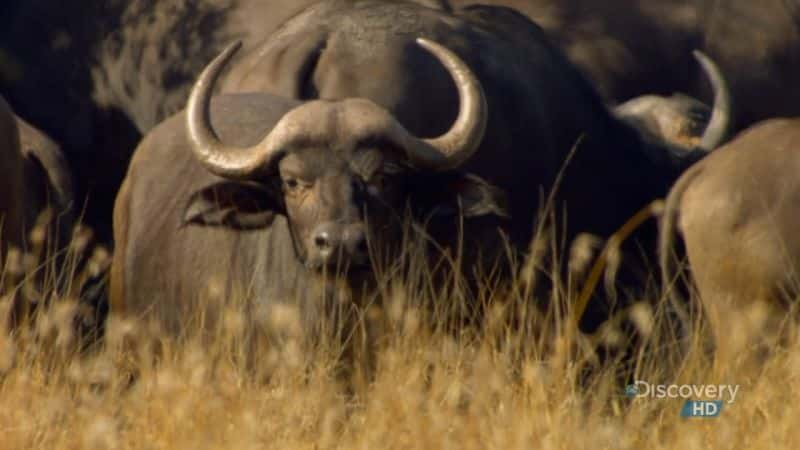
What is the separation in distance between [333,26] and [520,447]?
4.83 m

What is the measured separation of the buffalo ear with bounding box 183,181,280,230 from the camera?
10.2m

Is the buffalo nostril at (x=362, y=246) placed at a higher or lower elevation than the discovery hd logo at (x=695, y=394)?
lower

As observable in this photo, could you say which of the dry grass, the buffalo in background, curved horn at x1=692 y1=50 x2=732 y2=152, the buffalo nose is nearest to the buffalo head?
the buffalo nose

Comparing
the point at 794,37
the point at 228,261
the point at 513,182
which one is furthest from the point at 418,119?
the point at 794,37

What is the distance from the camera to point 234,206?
1020cm

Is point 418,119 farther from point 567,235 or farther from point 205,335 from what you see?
point 205,335

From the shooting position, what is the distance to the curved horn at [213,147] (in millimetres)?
10078

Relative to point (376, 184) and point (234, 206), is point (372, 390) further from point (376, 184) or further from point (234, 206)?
point (234, 206)

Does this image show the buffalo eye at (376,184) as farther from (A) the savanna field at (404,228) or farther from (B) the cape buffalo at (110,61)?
(B) the cape buffalo at (110,61)

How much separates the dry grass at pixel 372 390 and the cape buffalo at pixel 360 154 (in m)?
0.39

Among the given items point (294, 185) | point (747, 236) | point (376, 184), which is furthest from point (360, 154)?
point (747, 236)

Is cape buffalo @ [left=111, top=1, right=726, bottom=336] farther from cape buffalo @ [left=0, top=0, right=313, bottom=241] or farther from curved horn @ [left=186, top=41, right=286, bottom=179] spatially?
cape buffalo @ [left=0, top=0, right=313, bottom=241]

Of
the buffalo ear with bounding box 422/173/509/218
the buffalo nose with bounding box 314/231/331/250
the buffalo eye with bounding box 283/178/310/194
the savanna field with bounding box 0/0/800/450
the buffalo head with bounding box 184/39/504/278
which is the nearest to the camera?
the savanna field with bounding box 0/0/800/450

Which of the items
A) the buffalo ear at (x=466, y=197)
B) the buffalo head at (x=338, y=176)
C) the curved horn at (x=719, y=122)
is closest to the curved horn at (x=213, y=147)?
the buffalo head at (x=338, y=176)
